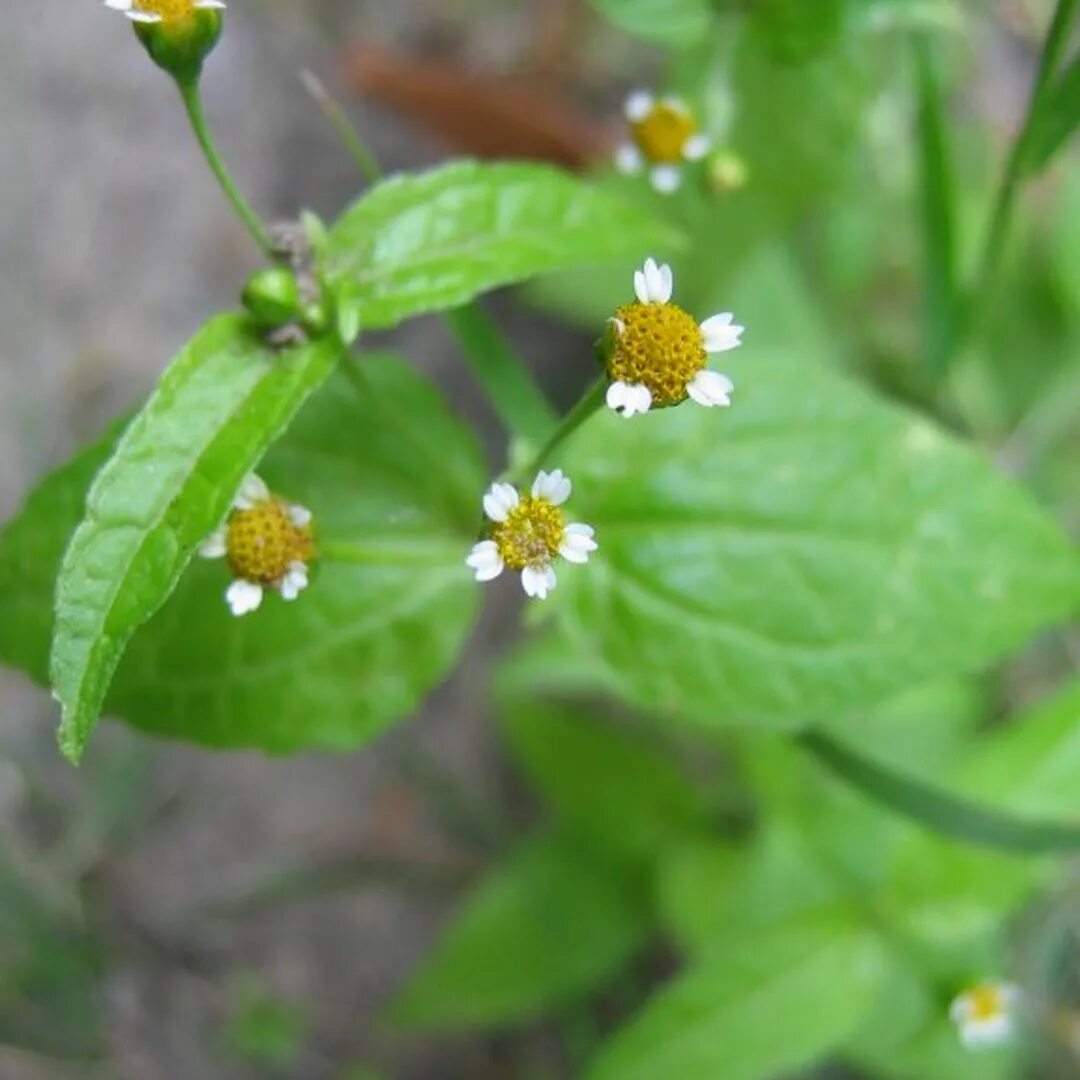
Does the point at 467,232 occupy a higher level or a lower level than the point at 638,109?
lower

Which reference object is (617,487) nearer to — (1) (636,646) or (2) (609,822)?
(1) (636,646)

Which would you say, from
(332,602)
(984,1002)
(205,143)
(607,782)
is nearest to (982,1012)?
(984,1002)

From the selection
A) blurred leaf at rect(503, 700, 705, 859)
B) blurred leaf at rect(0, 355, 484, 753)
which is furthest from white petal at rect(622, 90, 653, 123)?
blurred leaf at rect(503, 700, 705, 859)

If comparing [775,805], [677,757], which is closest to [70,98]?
[677,757]

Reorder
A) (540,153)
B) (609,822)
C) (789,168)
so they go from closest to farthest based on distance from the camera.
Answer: (789,168)
(609,822)
(540,153)

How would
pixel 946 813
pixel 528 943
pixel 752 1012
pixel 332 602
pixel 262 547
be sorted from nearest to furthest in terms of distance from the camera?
pixel 262 547 < pixel 332 602 < pixel 946 813 < pixel 752 1012 < pixel 528 943

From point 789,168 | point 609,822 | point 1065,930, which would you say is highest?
point 789,168

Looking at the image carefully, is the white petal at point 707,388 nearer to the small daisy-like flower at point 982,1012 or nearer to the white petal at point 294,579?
the white petal at point 294,579

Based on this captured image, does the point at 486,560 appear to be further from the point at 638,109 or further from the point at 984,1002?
the point at 984,1002
